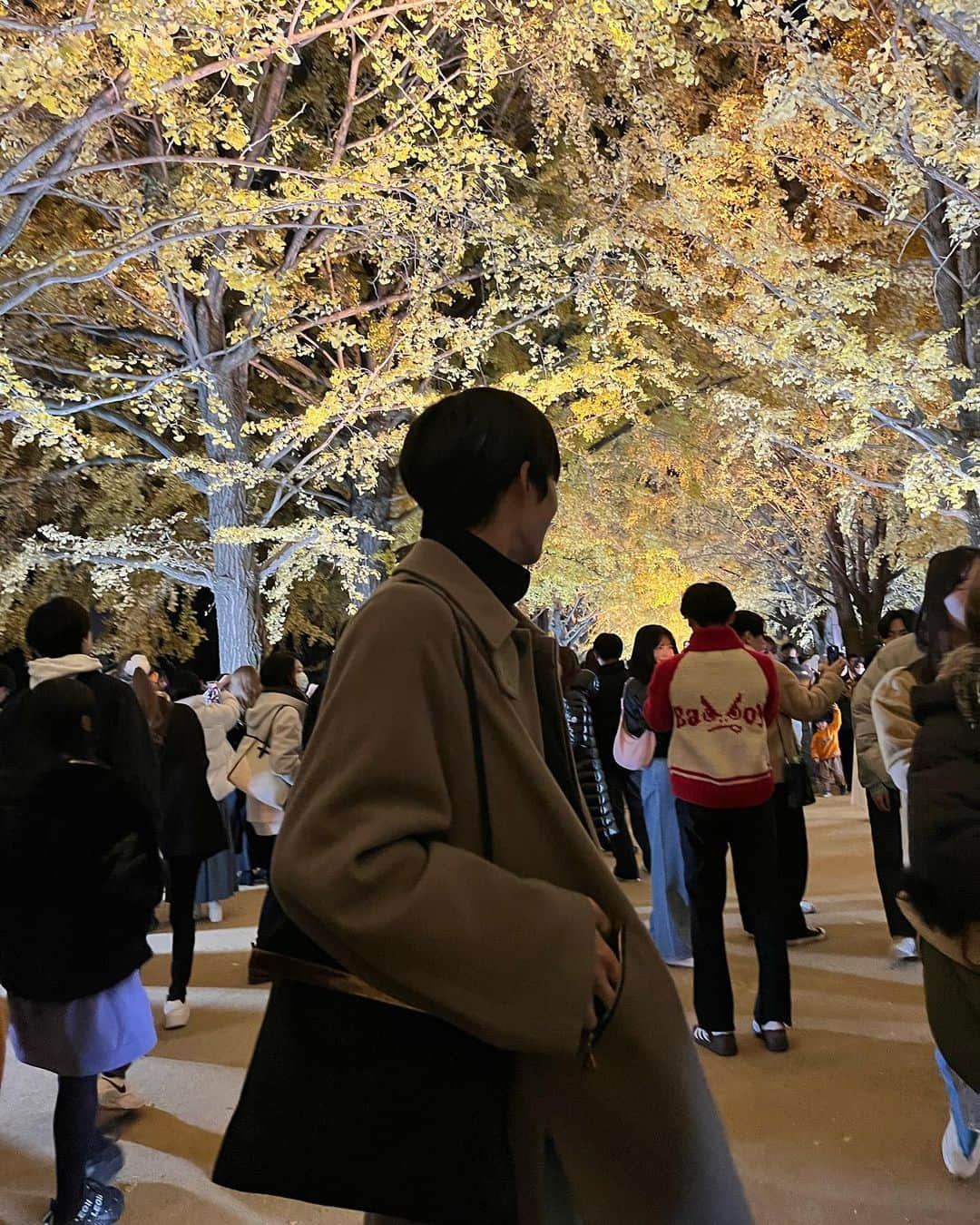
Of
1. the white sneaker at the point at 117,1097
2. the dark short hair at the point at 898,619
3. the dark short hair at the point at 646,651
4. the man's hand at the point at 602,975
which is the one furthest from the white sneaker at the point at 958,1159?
the dark short hair at the point at 898,619

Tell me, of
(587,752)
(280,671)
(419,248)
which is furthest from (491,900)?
(419,248)

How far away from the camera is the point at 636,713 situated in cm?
584

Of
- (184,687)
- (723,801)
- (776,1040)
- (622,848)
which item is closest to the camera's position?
(723,801)

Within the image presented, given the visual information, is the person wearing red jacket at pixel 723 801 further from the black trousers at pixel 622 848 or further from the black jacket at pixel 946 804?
the black trousers at pixel 622 848

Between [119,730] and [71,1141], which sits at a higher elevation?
[119,730]

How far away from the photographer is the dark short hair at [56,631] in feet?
11.5

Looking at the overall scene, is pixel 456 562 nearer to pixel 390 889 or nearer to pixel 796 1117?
pixel 390 889

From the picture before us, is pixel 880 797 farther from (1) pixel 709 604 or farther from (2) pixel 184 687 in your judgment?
(2) pixel 184 687

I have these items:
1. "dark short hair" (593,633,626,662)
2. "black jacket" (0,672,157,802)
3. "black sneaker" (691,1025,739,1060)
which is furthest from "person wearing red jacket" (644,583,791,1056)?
"dark short hair" (593,633,626,662)

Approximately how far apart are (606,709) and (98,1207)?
608 centimetres

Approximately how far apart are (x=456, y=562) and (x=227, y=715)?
6.07 m

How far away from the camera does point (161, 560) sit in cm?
1299

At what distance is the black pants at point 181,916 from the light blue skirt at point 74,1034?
1982 mm

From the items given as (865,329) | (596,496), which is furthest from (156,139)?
(596,496)
